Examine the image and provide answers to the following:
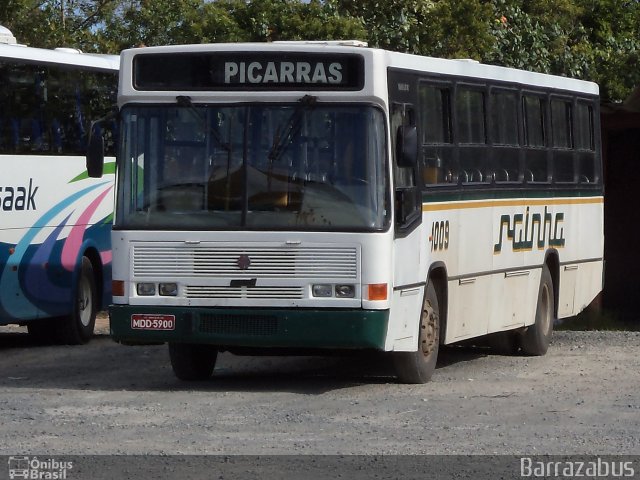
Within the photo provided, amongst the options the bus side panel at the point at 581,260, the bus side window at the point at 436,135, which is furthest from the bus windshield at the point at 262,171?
the bus side panel at the point at 581,260

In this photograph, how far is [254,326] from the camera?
13.5m

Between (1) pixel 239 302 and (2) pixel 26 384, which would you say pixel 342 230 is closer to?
(1) pixel 239 302

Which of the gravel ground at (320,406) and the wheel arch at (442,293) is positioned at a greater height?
the wheel arch at (442,293)

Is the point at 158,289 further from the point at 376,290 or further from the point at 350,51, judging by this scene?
the point at 350,51

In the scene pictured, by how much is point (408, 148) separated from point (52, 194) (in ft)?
22.6

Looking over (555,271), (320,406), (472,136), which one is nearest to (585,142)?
(555,271)

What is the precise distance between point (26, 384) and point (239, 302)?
239 cm

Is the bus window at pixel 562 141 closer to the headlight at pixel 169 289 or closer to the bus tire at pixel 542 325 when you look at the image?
the bus tire at pixel 542 325

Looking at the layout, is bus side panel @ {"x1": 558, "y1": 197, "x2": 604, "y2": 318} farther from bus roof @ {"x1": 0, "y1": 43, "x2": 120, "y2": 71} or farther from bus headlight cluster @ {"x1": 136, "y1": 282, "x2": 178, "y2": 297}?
bus headlight cluster @ {"x1": 136, "y1": 282, "x2": 178, "y2": 297}

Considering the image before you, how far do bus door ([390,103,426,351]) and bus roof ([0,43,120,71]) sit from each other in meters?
6.05

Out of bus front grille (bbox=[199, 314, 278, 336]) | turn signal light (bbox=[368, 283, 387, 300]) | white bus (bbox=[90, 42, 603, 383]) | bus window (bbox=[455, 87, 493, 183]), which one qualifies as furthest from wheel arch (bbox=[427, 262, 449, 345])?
bus front grille (bbox=[199, 314, 278, 336])

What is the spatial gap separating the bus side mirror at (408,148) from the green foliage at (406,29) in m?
15.6

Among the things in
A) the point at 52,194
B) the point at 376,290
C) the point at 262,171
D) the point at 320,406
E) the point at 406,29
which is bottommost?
the point at 320,406

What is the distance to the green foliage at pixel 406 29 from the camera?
1176 inches
